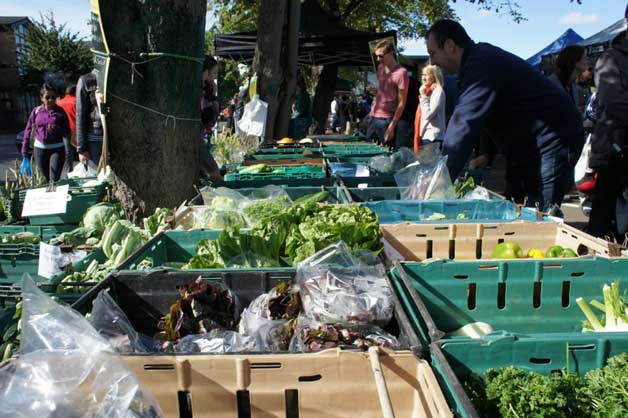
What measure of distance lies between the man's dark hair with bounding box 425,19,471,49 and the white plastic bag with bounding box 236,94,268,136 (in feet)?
19.0

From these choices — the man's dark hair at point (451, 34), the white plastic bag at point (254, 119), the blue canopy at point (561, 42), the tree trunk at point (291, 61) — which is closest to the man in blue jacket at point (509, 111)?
the man's dark hair at point (451, 34)

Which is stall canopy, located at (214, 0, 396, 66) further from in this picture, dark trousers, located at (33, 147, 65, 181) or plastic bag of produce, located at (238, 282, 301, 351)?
plastic bag of produce, located at (238, 282, 301, 351)

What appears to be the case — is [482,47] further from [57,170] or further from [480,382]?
[57,170]

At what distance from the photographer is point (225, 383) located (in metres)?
1.53

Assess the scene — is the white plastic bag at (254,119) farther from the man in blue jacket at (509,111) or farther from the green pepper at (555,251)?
the green pepper at (555,251)

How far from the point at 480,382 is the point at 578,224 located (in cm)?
677

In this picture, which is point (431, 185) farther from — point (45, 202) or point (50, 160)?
point (50, 160)

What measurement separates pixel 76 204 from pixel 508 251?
3403mm

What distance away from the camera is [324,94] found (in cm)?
1981

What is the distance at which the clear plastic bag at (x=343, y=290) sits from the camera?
191 cm

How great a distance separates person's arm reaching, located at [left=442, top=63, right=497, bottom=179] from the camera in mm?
3650

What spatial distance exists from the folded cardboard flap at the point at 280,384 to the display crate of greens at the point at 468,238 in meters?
1.56

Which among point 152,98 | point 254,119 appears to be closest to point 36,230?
point 152,98

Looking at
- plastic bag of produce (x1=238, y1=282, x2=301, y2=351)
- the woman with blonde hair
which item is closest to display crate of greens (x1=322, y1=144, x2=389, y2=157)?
the woman with blonde hair
